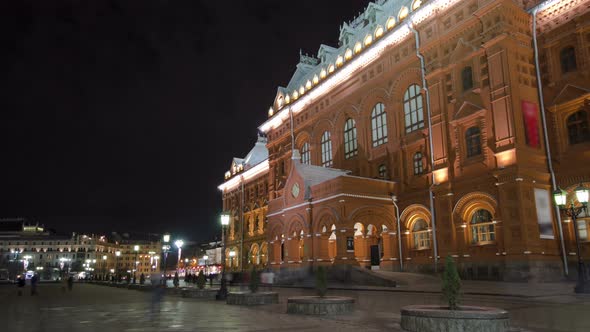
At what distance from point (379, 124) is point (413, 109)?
14.0 ft

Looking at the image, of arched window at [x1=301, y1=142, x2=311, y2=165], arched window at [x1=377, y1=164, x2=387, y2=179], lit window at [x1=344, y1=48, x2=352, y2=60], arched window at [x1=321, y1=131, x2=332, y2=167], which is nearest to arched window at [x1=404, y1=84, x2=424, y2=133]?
arched window at [x1=377, y1=164, x2=387, y2=179]

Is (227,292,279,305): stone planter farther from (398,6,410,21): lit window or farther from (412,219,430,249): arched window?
(398,6,410,21): lit window

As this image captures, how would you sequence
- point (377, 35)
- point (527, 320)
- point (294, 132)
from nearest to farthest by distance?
1. point (527, 320)
2. point (377, 35)
3. point (294, 132)

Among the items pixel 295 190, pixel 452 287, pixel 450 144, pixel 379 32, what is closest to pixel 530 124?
pixel 450 144

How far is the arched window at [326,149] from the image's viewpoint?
155 feet

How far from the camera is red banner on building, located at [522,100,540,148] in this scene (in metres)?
28.7

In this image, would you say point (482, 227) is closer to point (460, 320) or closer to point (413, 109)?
point (413, 109)

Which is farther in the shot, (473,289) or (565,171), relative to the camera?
(565,171)

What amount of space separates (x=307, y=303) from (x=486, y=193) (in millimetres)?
18948

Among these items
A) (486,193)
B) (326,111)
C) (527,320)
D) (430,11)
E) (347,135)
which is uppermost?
(430,11)

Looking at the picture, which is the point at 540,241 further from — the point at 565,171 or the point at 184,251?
the point at 184,251

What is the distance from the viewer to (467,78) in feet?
105

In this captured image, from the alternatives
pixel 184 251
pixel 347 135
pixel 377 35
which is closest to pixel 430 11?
pixel 377 35

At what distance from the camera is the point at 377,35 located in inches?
1593
